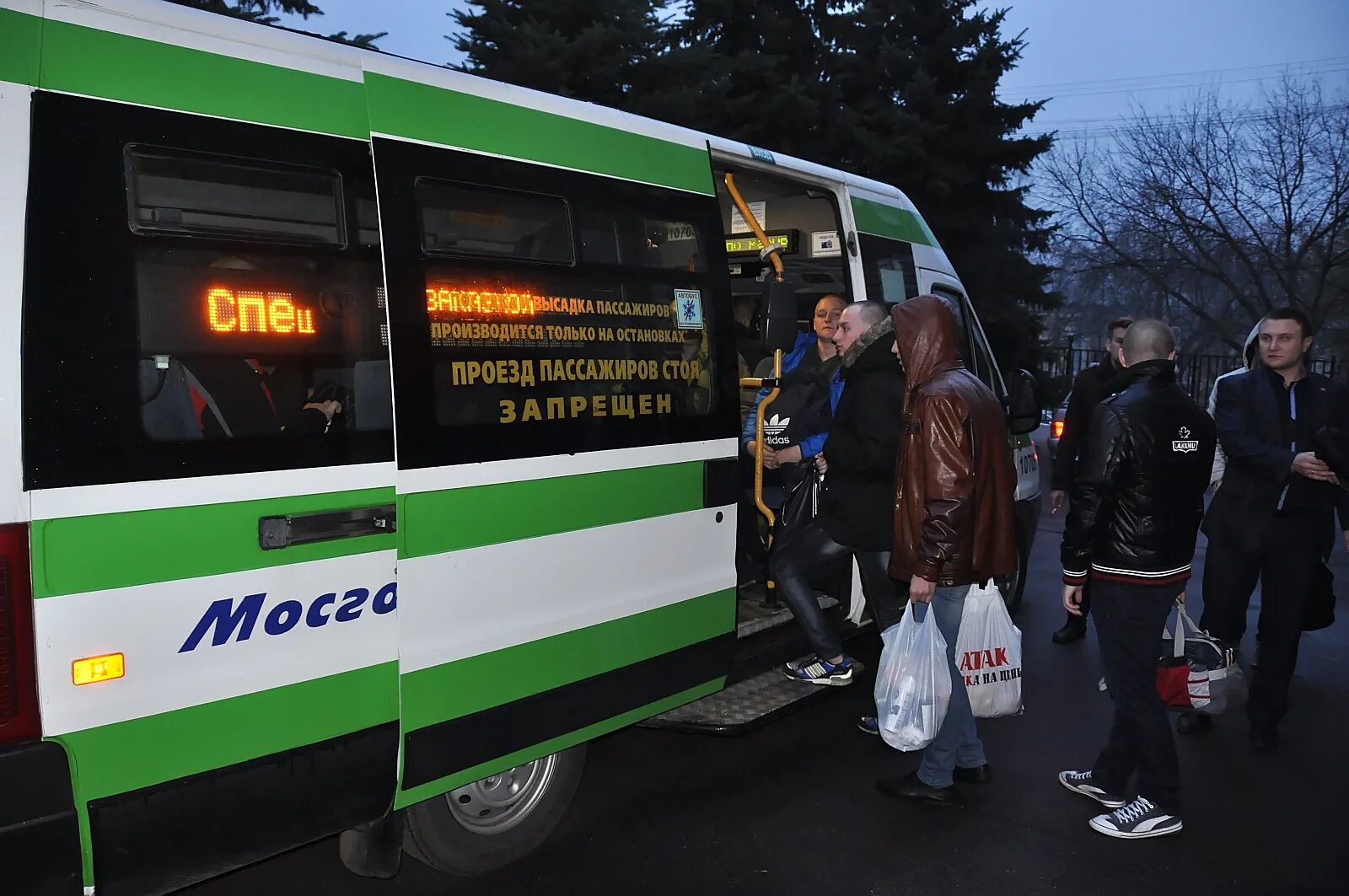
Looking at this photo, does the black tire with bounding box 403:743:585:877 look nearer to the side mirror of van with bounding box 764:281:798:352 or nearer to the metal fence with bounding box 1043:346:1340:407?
the side mirror of van with bounding box 764:281:798:352

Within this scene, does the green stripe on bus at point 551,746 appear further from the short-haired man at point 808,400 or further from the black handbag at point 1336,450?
the black handbag at point 1336,450

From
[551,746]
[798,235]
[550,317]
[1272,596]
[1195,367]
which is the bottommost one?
[551,746]

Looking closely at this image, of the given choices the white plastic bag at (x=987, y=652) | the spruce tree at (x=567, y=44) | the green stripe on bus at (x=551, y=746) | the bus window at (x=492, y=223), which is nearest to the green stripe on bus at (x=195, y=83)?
the bus window at (x=492, y=223)

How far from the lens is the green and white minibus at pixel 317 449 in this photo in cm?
236

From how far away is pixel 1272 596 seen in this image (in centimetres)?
490

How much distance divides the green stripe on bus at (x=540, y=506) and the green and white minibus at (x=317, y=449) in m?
0.01

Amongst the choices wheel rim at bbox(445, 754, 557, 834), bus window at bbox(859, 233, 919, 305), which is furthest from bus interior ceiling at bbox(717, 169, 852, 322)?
wheel rim at bbox(445, 754, 557, 834)

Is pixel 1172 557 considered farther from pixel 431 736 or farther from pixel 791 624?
pixel 431 736

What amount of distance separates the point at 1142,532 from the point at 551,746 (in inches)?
89.1

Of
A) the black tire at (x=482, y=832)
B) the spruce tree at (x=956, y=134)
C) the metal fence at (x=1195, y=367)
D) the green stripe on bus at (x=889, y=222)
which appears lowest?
the black tire at (x=482, y=832)

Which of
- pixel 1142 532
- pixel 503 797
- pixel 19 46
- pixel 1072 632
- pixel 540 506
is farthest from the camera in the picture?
pixel 1072 632

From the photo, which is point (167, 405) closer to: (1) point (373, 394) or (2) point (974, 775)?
(1) point (373, 394)

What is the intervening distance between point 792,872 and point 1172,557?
181 centimetres

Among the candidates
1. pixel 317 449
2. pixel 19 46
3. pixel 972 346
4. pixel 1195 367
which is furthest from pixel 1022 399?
pixel 1195 367
